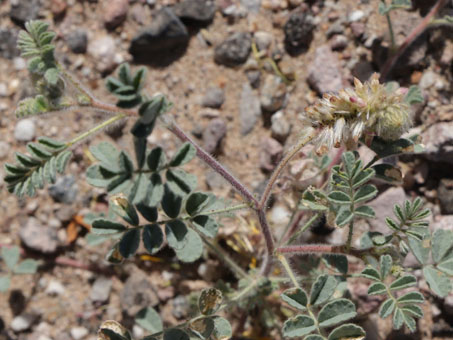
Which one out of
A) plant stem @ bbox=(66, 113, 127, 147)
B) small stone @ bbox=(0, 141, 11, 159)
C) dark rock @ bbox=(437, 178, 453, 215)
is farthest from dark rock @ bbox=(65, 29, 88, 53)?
dark rock @ bbox=(437, 178, 453, 215)

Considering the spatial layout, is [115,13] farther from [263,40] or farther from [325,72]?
[325,72]

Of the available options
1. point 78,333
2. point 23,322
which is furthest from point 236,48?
point 23,322

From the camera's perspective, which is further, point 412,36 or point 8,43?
point 8,43

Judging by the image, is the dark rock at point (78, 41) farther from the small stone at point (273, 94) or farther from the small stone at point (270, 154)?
the small stone at point (270, 154)

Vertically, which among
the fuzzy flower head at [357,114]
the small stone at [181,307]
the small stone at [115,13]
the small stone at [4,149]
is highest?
the fuzzy flower head at [357,114]

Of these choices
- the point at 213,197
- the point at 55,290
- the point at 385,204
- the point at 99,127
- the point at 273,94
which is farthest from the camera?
the point at 55,290

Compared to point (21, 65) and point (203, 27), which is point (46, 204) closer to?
point (21, 65)

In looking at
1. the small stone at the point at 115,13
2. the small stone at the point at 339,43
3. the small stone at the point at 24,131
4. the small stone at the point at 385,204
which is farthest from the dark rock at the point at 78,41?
the small stone at the point at 385,204
